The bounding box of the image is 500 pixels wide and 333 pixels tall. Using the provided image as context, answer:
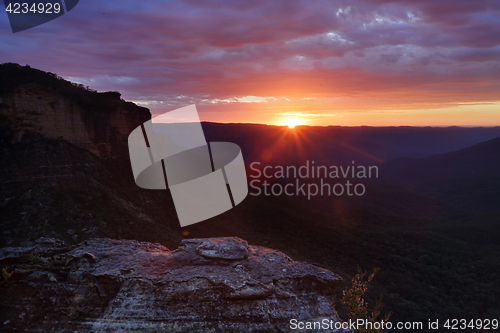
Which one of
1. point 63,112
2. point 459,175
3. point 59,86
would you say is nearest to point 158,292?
point 63,112

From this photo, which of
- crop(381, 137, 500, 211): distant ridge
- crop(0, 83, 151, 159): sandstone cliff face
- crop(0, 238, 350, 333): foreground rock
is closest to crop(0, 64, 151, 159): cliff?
crop(0, 83, 151, 159): sandstone cliff face

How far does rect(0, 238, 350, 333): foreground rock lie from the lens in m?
8.29

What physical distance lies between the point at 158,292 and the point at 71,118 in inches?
1102

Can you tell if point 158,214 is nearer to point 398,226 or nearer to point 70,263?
point 70,263

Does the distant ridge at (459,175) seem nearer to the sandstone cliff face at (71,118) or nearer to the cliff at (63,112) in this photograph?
the sandstone cliff face at (71,118)

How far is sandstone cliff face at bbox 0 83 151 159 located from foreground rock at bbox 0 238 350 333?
22821 mm

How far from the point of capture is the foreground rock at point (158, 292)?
27.2ft

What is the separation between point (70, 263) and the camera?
31.4 ft

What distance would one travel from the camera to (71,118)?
95.6 ft

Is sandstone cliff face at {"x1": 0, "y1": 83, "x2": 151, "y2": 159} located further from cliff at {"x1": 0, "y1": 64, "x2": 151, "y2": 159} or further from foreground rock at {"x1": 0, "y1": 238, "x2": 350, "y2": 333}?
foreground rock at {"x1": 0, "y1": 238, "x2": 350, "y2": 333}

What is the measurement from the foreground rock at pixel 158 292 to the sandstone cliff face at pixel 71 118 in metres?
22.8

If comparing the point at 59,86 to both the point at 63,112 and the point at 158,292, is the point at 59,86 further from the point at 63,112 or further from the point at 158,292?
the point at 158,292

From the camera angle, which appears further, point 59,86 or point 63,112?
point 59,86

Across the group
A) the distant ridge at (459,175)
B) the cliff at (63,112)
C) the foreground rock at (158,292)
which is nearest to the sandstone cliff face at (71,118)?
the cliff at (63,112)
